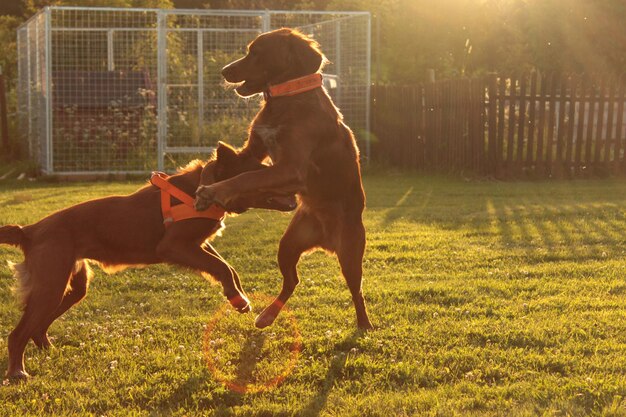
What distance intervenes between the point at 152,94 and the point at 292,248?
12107mm

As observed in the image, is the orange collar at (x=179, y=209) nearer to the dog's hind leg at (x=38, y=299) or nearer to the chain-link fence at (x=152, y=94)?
the dog's hind leg at (x=38, y=299)

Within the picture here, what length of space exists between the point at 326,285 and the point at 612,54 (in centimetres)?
1474

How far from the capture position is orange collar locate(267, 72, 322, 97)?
5.09 metres

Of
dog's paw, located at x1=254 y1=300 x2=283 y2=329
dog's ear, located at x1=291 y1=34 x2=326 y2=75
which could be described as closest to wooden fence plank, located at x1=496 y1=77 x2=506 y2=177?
dog's ear, located at x1=291 y1=34 x2=326 y2=75

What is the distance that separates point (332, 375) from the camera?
4.40m

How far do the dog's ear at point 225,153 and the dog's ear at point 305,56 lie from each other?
67cm

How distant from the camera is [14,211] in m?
11.2

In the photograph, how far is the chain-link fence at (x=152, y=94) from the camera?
1618 centimetres

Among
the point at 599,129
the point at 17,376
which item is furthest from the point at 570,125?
the point at 17,376

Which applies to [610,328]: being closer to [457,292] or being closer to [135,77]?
[457,292]

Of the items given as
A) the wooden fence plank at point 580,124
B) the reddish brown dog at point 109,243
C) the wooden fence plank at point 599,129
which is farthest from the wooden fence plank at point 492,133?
the reddish brown dog at point 109,243

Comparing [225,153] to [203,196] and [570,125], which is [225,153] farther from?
[570,125]

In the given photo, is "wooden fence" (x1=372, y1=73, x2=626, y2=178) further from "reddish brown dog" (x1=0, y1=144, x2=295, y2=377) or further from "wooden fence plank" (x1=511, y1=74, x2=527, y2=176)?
"reddish brown dog" (x1=0, y1=144, x2=295, y2=377)

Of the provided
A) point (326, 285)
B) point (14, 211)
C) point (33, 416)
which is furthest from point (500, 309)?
point (14, 211)
